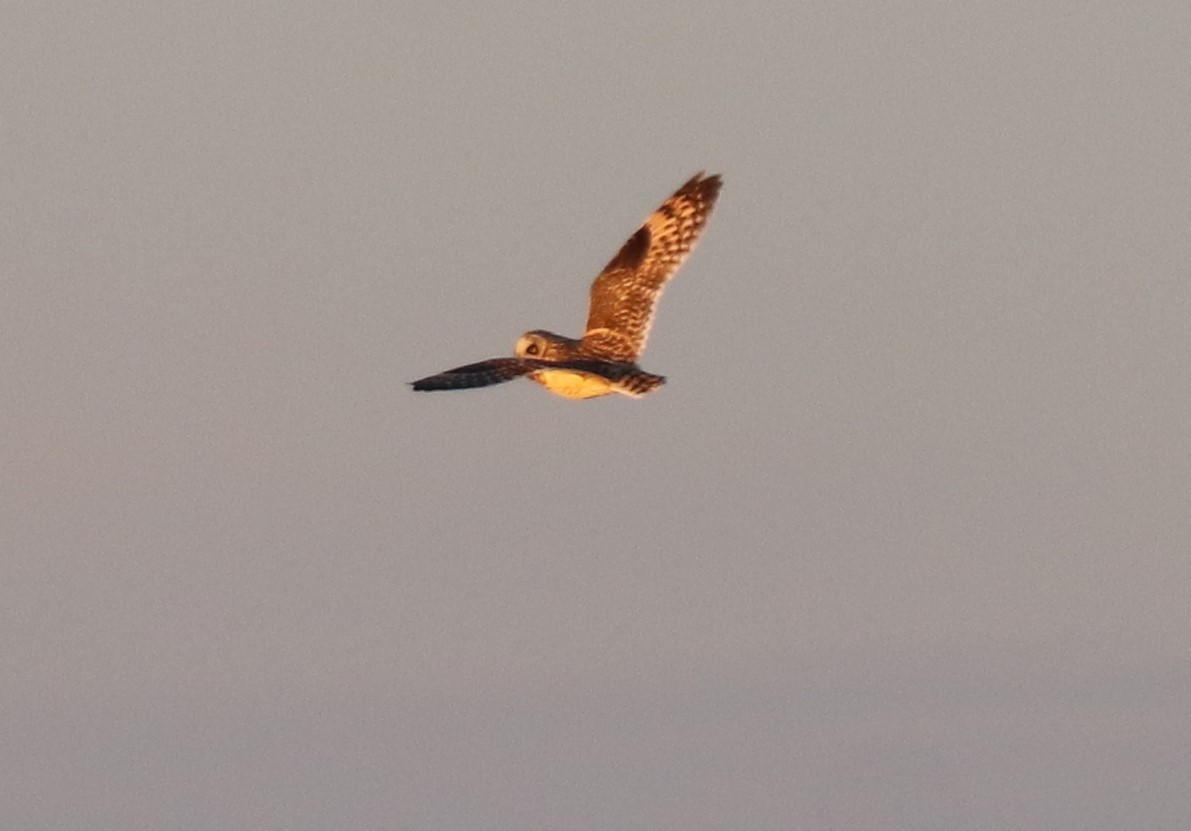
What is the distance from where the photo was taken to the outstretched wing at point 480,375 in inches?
2106

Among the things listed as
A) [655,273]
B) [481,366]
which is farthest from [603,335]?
[481,366]

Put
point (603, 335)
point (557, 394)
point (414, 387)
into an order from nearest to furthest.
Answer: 1. point (414, 387)
2. point (557, 394)
3. point (603, 335)

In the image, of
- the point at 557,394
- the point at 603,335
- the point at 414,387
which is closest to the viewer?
the point at 414,387

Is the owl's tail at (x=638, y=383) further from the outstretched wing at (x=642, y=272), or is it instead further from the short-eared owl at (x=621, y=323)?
the outstretched wing at (x=642, y=272)

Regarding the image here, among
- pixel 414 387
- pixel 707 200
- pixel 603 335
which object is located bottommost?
pixel 414 387

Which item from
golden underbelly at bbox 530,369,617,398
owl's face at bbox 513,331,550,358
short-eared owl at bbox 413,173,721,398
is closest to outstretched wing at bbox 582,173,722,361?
short-eared owl at bbox 413,173,721,398

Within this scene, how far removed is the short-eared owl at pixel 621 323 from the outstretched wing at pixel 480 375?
0.02 metres

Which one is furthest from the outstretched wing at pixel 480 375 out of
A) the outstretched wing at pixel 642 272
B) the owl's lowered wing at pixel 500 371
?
the outstretched wing at pixel 642 272

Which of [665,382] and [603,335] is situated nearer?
[665,382]

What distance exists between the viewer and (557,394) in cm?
5731

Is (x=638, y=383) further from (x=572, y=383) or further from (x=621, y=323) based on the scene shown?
(x=621, y=323)

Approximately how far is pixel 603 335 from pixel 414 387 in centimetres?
935

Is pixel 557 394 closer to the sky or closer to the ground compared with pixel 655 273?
closer to the ground

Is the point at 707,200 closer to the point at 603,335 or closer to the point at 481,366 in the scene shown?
the point at 603,335
